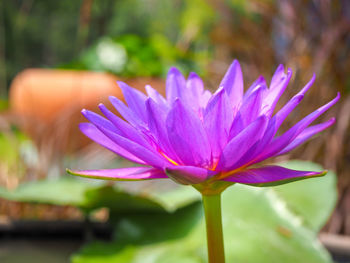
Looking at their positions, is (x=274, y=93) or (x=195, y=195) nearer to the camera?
(x=274, y=93)

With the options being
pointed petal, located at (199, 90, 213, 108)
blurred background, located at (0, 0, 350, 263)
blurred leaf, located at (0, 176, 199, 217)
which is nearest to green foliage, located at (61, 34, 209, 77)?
blurred background, located at (0, 0, 350, 263)

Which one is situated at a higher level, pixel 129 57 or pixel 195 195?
pixel 129 57

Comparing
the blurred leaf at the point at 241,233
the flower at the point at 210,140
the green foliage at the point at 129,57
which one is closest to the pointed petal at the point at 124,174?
the flower at the point at 210,140

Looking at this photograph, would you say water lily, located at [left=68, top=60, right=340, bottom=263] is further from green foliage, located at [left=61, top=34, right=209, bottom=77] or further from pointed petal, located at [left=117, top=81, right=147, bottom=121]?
green foliage, located at [left=61, top=34, right=209, bottom=77]

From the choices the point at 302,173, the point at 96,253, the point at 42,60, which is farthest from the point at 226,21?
the point at 42,60

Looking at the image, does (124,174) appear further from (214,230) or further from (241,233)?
(241,233)

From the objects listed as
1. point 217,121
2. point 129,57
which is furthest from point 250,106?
point 129,57

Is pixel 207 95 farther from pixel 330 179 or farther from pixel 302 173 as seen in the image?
pixel 330 179

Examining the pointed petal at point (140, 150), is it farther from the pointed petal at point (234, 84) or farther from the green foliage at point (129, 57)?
the green foliage at point (129, 57)
